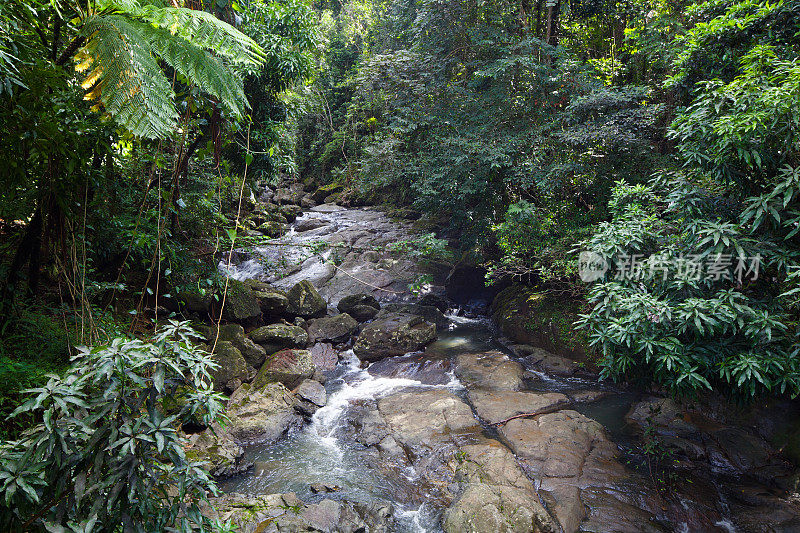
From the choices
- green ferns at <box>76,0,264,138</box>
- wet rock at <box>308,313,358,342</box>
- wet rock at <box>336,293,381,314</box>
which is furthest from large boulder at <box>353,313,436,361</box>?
green ferns at <box>76,0,264,138</box>

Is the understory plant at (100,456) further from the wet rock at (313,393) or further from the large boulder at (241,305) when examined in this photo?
the large boulder at (241,305)

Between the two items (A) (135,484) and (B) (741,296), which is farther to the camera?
(B) (741,296)

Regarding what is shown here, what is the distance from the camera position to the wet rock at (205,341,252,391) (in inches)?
257

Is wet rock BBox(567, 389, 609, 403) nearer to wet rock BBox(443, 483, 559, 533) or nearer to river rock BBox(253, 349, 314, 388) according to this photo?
wet rock BBox(443, 483, 559, 533)

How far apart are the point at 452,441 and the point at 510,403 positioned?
1434mm

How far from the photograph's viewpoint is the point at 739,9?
4707mm

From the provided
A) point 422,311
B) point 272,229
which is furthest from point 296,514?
point 272,229

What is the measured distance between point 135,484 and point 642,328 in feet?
14.6

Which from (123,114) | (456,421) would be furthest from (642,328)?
(123,114)

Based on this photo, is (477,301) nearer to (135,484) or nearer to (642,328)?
(642,328)

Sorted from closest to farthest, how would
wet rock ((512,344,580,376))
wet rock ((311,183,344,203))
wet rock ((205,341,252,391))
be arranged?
1. wet rock ((205,341,252,391))
2. wet rock ((512,344,580,376))
3. wet rock ((311,183,344,203))

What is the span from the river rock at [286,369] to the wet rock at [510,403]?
118 inches

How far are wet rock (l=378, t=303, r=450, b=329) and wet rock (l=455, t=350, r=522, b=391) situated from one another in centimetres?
207

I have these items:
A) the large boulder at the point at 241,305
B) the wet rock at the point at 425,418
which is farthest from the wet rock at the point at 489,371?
the large boulder at the point at 241,305
